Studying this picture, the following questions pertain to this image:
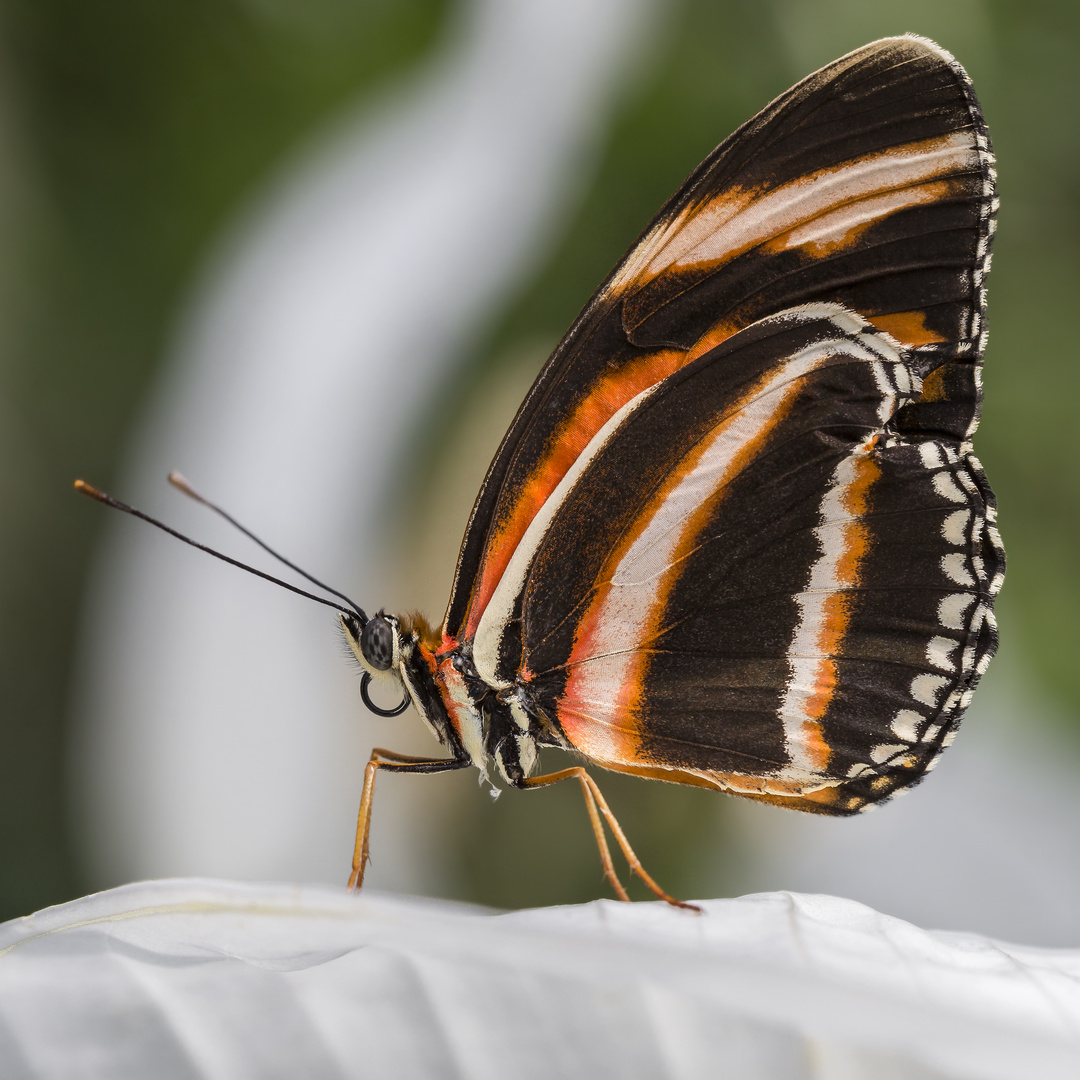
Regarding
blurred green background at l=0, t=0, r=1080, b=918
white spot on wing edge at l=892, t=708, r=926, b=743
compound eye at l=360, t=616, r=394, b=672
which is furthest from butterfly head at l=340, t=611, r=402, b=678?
blurred green background at l=0, t=0, r=1080, b=918

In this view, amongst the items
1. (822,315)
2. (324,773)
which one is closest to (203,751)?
(324,773)

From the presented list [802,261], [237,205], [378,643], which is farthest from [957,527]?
[237,205]

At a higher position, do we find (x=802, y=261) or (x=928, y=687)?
(x=802, y=261)

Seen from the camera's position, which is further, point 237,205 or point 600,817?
point 237,205

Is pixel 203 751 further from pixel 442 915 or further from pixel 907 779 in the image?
pixel 442 915

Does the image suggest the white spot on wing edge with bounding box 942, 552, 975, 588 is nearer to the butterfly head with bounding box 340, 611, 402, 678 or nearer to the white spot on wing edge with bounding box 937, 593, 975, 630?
the white spot on wing edge with bounding box 937, 593, 975, 630

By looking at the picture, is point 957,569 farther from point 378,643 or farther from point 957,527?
point 378,643
